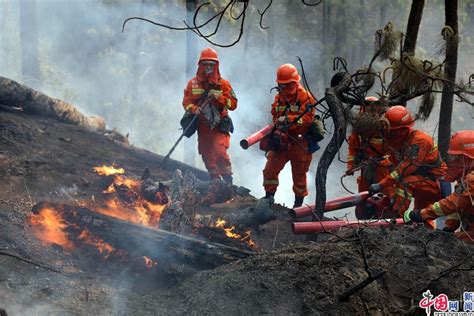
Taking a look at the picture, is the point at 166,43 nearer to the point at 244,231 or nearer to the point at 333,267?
the point at 244,231

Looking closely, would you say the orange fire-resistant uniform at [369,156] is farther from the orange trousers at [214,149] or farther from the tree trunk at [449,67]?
the orange trousers at [214,149]

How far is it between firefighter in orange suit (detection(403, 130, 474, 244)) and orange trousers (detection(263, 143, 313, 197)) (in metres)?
2.54

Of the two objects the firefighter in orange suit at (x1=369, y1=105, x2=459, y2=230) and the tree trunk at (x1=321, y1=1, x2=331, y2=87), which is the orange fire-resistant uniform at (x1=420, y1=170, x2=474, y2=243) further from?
the tree trunk at (x1=321, y1=1, x2=331, y2=87)

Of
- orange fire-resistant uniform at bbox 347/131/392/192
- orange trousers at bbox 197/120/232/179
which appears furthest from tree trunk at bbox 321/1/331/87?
orange fire-resistant uniform at bbox 347/131/392/192

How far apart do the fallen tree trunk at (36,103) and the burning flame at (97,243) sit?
14.1 ft

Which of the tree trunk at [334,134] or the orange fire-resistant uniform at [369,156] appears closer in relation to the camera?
the tree trunk at [334,134]

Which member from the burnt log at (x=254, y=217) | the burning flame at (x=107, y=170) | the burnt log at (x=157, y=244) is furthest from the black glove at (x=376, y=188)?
the burning flame at (x=107, y=170)

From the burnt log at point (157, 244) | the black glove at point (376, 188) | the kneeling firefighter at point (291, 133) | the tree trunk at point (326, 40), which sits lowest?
the burnt log at point (157, 244)

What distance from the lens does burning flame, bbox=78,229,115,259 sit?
17.0ft

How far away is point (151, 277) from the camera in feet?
16.0

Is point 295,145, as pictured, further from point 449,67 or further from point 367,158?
point 449,67

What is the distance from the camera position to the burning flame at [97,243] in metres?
5.17

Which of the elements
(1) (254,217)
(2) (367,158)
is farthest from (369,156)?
(1) (254,217)

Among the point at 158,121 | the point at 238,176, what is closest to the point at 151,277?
the point at 238,176
